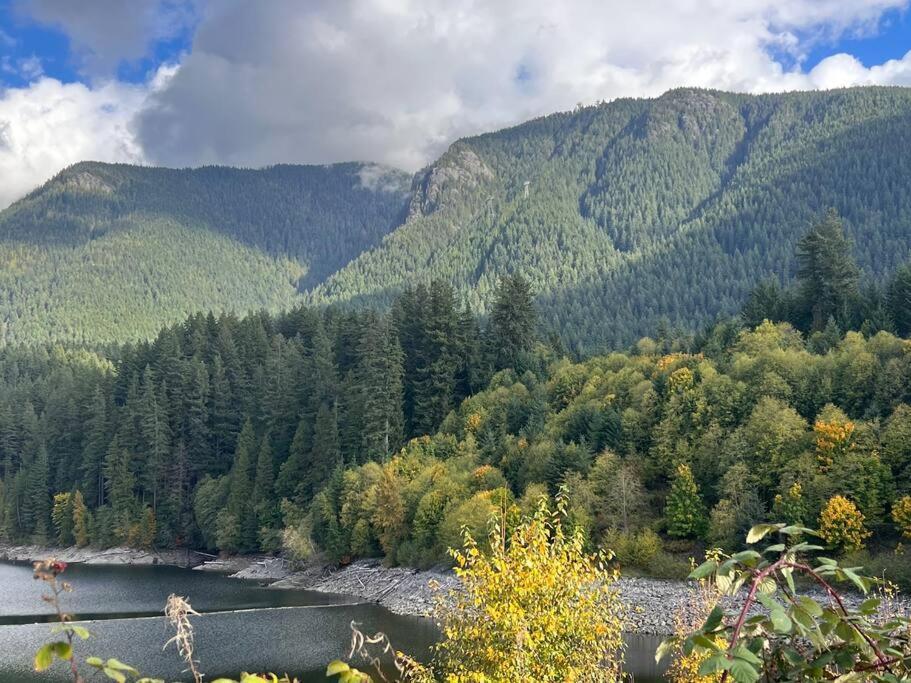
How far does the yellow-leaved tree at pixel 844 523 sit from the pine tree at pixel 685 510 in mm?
9631

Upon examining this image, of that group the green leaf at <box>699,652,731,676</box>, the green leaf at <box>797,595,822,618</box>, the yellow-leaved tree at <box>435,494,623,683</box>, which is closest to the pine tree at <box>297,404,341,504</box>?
the yellow-leaved tree at <box>435,494,623,683</box>

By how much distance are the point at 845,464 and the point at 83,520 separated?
310ft

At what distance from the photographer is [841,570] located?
3.82 meters

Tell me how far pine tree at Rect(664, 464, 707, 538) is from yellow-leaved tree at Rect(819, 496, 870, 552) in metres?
9.63

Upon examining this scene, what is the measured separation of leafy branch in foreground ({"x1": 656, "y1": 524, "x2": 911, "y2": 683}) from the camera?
376 cm

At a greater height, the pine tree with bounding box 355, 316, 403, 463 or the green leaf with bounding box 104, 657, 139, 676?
the pine tree with bounding box 355, 316, 403, 463

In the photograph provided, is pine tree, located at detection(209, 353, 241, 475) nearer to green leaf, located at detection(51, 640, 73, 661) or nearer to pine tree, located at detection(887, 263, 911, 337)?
pine tree, located at detection(887, 263, 911, 337)

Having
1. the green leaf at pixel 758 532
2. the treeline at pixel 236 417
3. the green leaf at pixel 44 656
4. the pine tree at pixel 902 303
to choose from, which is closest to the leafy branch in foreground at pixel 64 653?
the green leaf at pixel 44 656

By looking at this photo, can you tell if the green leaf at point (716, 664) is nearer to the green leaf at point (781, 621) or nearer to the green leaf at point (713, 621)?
the green leaf at point (713, 621)

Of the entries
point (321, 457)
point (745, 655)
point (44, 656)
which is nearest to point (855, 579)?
point (745, 655)

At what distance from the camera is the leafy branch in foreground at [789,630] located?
376cm

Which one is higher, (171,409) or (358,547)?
(171,409)

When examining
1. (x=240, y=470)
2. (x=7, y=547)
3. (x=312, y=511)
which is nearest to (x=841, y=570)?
(x=312, y=511)

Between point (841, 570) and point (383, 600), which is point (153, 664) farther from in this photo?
point (841, 570)
